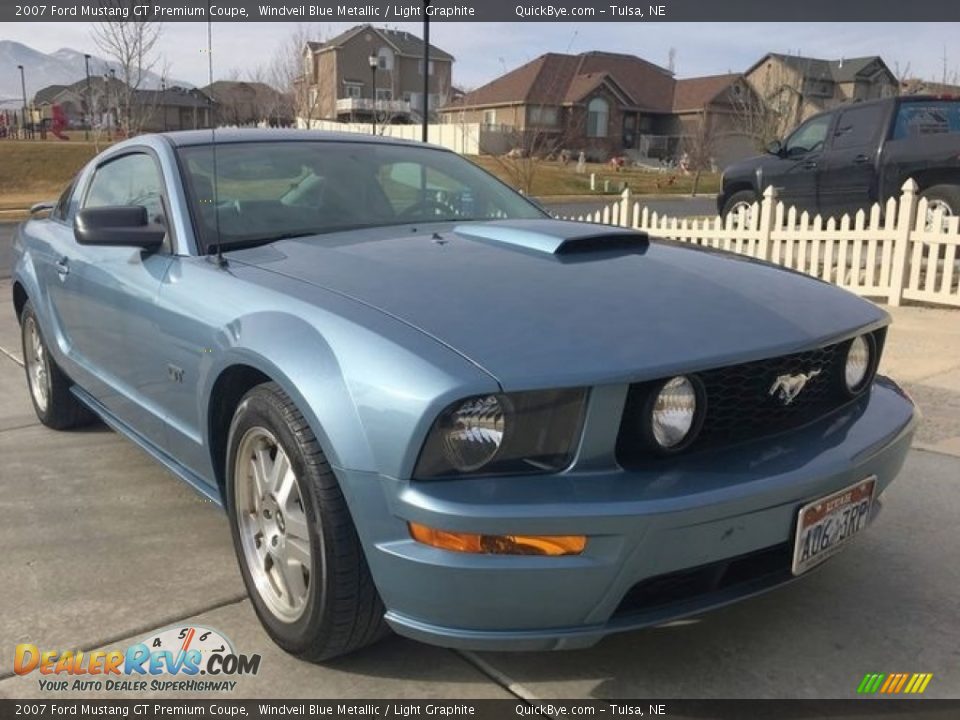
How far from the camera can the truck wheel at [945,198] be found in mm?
8758

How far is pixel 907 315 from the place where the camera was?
7.57 meters

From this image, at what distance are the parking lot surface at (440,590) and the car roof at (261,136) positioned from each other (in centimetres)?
151

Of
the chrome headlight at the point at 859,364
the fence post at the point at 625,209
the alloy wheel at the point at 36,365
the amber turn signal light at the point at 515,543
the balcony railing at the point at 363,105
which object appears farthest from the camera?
the balcony railing at the point at 363,105

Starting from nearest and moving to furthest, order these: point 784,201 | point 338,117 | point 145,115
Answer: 1. point 784,201
2. point 145,115
3. point 338,117

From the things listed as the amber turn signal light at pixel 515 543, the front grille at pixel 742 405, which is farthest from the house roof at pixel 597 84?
the amber turn signal light at pixel 515 543

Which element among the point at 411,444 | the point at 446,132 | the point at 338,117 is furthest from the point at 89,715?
the point at 338,117

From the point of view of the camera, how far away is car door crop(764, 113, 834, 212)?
1020cm

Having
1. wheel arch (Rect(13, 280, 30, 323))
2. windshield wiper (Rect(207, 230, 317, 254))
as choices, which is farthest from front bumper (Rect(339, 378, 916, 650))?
wheel arch (Rect(13, 280, 30, 323))

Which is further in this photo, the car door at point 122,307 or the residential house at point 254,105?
the residential house at point 254,105

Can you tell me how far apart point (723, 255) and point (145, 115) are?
29439mm

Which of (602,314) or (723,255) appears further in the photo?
(723,255)

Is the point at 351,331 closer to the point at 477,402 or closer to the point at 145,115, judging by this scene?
the point at 477,402

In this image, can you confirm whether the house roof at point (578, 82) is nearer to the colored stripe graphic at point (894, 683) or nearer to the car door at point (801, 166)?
the car door at point (801, 166)

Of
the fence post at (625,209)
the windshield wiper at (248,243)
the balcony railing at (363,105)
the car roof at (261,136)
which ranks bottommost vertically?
the fence post at (625,209)
